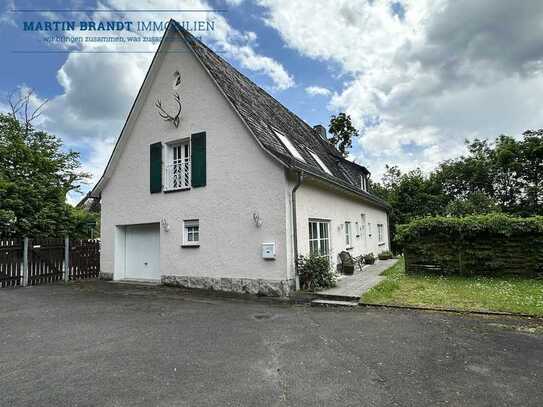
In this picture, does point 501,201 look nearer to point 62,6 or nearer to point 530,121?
point 530,121

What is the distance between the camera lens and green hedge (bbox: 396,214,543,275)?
9.48m

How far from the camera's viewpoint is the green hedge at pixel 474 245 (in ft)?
31.1

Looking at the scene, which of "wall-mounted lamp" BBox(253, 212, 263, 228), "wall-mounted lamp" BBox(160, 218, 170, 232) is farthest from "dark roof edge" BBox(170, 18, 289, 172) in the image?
"wall-mounted lamp" BBox(160, 218, 170, 232)

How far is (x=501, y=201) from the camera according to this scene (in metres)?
Answer: 31.6

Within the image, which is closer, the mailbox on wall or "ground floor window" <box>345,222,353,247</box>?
the mailbox on wall

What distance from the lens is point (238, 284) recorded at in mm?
8695

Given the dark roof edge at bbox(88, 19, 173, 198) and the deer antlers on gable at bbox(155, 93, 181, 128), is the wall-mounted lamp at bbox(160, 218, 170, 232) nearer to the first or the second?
the deer antlers on gable at bbox(155, 93, 181, 128)

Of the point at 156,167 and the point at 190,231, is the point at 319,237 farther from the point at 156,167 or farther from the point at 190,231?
the point at 156,167

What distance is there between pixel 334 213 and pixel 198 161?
522 cm

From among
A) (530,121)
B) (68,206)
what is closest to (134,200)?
(68,206)

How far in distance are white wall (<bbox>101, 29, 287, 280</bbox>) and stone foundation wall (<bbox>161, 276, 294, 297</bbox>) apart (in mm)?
150

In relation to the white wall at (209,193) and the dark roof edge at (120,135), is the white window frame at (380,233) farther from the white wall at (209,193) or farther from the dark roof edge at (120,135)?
the dark roof edge at (120,135)

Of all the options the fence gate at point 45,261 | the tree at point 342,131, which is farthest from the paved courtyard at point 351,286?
the tree at point 342,131

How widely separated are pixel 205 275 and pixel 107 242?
Answer: 204 inches
